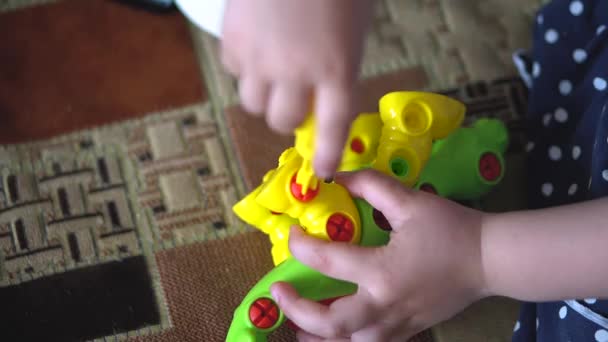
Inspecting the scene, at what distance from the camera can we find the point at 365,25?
39cm

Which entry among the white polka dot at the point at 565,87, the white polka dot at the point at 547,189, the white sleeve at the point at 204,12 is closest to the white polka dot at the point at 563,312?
the white polka dot at the point at 547,189

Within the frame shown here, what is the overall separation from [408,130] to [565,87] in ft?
0.74

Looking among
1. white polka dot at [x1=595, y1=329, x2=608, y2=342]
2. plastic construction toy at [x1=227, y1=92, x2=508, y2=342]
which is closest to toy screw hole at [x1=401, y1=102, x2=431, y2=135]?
plastic construction toy at [x1=227, y1=92, x2=508, y2=342]

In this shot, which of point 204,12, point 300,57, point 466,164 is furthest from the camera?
point 204,12

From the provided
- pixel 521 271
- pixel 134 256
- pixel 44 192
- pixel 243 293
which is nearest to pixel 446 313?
pixel 521 271

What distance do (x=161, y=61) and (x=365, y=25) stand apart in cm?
46

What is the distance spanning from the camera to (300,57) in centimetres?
38

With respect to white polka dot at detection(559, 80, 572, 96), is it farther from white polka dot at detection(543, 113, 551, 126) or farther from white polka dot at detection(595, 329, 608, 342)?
white polka dot at detection(595, 329, 608, 342)

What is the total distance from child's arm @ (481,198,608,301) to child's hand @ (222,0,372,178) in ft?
0.65

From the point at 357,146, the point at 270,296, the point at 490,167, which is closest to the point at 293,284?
the point at 270,296

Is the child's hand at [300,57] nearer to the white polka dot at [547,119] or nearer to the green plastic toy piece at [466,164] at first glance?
the green plastic toy piece at [466,164]

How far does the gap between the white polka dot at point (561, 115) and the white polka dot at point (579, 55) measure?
60 mm

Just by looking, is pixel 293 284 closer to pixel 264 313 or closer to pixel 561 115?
pixel 264 313

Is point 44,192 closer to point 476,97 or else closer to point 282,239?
point 282,239
